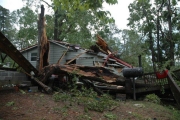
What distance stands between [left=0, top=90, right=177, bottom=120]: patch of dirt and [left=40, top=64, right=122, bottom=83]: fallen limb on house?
162cm

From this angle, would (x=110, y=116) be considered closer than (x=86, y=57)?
Yes

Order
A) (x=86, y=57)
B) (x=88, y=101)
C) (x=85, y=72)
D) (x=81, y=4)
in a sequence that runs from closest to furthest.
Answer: (x=81, y=4) → (x=88, y=101) → (x=85, y=72) → (x=86, y=57)

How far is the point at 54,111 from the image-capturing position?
15.9 feet

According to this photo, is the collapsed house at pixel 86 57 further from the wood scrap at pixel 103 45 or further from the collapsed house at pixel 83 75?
the collapsed house at pixel 83 75

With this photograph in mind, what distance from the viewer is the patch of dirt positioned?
441 centimetres

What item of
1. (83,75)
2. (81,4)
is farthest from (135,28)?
(81,4)

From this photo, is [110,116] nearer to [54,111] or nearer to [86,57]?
[54,111]

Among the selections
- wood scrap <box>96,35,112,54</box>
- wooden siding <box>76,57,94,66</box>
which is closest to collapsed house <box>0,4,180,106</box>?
wooden siding <box>76,57,94,66</box>

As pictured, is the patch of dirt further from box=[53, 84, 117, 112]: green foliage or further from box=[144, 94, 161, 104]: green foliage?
box=[144, 94, 161, 104]: green foliage

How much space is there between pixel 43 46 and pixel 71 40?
11.3 m

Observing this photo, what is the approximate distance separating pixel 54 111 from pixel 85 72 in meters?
3.15

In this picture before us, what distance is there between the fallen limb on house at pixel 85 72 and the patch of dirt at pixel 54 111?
5.32 feet

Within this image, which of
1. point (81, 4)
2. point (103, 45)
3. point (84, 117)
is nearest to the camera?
point (81, 4)

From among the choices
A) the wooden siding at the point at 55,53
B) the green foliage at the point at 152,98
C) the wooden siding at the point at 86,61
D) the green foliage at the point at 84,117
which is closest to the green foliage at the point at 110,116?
the green foliage at the point at 84,117
